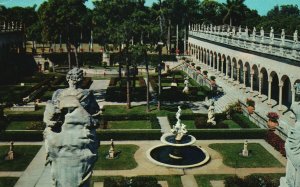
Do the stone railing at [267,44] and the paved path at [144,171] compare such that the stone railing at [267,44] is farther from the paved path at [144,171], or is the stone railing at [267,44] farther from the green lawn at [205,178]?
the green lawn at [205,178]

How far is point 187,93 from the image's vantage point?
51.8 m

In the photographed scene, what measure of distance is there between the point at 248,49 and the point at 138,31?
16.2m

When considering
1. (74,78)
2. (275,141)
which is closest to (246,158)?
(275,141)

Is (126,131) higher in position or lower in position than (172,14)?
lower

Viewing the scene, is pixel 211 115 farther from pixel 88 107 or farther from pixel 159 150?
pixel 88 107

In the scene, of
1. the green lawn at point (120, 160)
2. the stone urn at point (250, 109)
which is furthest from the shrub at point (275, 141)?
the green lawn at point (120, 160)

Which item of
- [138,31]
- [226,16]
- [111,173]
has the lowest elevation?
[111,173]

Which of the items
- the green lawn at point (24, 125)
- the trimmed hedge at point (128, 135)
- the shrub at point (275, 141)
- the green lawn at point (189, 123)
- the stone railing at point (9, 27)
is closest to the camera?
the shrub at point (275, 141)

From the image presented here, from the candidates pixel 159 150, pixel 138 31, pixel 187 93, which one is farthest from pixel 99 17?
pixel 159 150

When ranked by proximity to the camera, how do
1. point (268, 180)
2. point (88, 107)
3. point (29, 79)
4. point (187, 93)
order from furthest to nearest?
point (29, 79), point (187, 93), point (268, 180), point (88, 107)

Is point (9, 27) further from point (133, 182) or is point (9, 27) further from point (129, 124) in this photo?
point (133, 182)

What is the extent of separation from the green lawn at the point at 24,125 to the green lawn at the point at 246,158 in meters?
15.7

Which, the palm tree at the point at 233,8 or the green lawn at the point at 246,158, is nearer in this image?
the green lawn at the point at 246,158

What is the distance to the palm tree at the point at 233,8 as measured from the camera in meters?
94.3
